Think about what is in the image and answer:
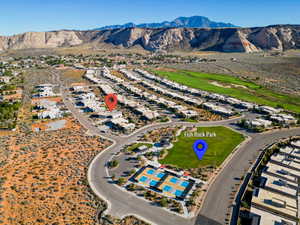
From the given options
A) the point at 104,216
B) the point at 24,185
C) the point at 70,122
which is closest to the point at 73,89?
the point at 70,122

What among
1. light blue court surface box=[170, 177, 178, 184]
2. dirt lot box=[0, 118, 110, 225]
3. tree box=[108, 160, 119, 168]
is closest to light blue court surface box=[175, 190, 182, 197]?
light blue court surface box=[170, 177, 178, 184]

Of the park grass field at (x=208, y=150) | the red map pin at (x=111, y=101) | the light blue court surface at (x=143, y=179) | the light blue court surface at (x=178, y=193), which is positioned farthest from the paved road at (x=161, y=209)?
the red map pin at (x=111, y=101)

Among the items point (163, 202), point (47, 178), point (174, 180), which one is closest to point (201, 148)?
point (174, 180)

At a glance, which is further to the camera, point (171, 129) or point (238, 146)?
point (171, 129)

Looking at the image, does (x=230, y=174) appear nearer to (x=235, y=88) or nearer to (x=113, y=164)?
(x=113, y=164)

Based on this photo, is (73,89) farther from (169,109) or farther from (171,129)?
(171,129)

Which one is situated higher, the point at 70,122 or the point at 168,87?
the point at 168,87
